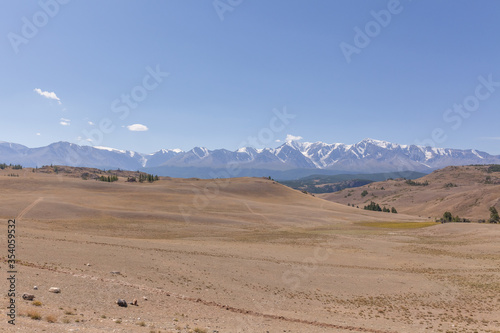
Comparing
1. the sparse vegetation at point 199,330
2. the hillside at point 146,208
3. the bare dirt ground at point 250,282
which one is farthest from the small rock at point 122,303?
the hillside at point 146,208

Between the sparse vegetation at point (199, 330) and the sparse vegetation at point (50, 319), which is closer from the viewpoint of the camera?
the sparse vegetation at point (50, 319)

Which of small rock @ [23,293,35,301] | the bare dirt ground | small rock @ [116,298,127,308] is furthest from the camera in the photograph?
small rock @ [116,298,127,308]

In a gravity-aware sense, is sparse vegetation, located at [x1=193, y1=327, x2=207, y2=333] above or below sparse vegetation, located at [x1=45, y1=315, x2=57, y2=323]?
below

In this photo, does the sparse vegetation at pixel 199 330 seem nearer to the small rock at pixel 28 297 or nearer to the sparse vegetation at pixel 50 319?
the sparse vegetation at pixel 50 319

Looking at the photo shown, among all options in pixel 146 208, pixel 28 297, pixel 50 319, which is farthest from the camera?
pixel 146 208

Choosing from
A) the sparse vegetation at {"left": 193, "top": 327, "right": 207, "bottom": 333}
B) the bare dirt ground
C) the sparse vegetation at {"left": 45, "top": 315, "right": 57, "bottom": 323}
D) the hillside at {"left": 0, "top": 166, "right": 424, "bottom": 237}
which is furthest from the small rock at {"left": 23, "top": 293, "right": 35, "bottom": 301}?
the hillside at {"left": 0, "top": 166, "right": 424, "bottom": 237}

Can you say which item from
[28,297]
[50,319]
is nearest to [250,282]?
[28,297]

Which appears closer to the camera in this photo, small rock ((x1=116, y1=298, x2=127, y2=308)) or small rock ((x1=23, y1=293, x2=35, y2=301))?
small rock ((x1=23, y1=293, x2=35, y2=301))

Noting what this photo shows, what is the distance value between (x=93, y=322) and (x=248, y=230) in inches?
1997

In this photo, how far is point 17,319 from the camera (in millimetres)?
13195

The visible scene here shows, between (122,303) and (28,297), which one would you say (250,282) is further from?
(28,297)

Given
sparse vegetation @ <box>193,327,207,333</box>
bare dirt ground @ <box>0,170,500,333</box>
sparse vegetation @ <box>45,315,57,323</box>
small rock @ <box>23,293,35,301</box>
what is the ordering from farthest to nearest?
bare dirt ground @ <box>0,170,500,333</box> → small rock @ <box>23,293,35,301</box> → sparse vegetation @ <box>193,327,207,333</box> → sparse vegetation @ <box>45,315,57,323</box>

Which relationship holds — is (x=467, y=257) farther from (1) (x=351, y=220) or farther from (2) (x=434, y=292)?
(1) (x=351, y=220)

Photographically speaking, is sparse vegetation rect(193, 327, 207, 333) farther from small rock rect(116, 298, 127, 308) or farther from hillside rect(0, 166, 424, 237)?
hillside rect(0, 166, 424, 237)
